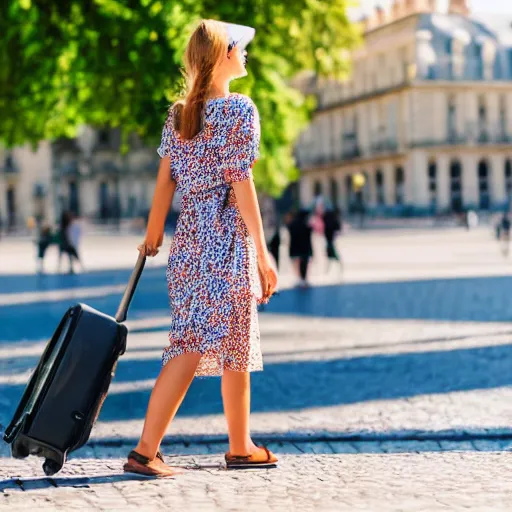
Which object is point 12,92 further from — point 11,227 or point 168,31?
point 11,227

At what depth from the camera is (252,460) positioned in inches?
238

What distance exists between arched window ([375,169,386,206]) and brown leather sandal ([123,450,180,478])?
81869mm

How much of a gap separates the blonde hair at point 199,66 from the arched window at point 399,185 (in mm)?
80074

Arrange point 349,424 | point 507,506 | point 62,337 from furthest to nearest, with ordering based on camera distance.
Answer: point 349,424 < point 62,337 < point 507,506

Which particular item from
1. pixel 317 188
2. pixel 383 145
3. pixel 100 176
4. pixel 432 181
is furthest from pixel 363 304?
pixel 100 176

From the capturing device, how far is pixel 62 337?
5.57 metres

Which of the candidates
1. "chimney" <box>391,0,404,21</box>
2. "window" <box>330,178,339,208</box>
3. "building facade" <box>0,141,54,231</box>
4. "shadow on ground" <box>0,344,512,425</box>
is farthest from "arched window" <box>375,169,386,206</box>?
"shadow on ground" <box>0,344,512,425</box>

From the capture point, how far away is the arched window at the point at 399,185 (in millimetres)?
85562

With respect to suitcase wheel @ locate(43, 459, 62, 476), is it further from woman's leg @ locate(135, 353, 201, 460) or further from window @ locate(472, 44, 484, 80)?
window @ locate(472, 44, 484, 80)

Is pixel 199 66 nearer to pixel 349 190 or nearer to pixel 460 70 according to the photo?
pixel 460 70

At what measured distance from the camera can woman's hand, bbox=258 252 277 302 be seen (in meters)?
5.76

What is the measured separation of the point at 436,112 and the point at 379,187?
6.69 metres

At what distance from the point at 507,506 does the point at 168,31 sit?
48.7 ft

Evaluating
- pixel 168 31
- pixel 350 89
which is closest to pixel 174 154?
pixel 168 31
